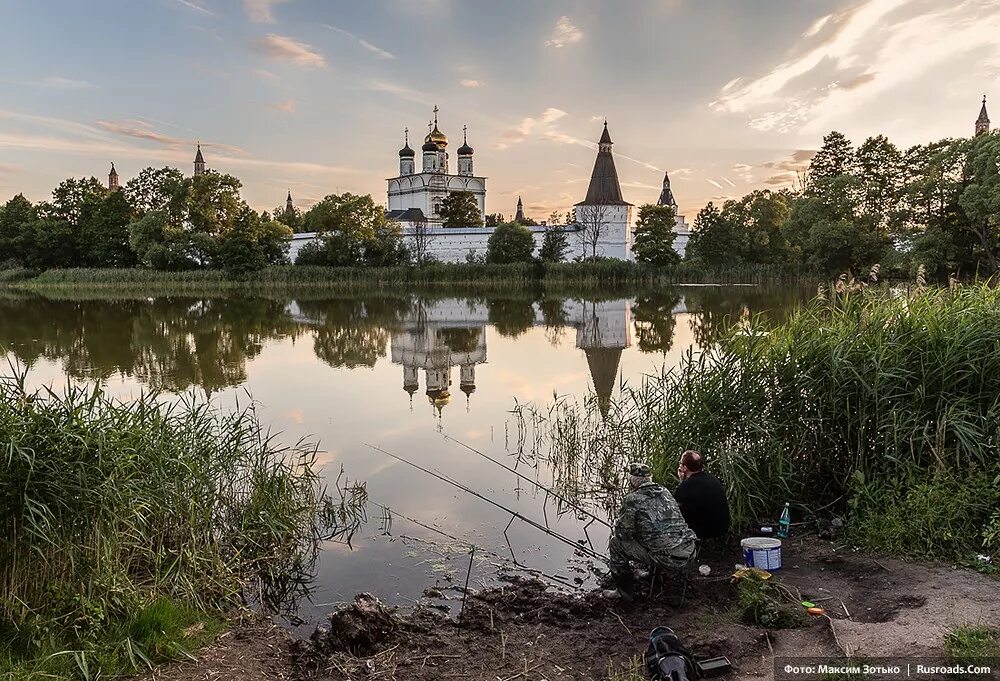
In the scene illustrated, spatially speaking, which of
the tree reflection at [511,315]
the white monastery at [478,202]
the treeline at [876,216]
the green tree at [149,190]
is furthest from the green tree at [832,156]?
the green tree at [149,190]

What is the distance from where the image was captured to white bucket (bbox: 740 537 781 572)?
5133 millimetres

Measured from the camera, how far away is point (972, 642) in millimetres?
3662

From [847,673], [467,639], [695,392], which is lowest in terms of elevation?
[467,639]

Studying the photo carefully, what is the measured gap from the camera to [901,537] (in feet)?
17.2

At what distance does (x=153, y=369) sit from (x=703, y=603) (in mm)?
12909

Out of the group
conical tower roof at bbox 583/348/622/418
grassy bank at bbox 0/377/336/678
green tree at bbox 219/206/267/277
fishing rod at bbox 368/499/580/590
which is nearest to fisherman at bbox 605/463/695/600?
fishing rod at bbox 368/499/580/590

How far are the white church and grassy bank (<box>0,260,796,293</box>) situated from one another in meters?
8.90

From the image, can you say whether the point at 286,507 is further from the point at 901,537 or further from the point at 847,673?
the point at 901,537

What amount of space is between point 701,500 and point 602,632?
4.23ft

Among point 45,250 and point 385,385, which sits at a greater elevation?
point 45,250

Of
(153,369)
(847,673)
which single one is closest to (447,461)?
(847,673)

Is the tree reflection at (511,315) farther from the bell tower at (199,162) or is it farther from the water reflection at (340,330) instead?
the bell tower at (199,162)

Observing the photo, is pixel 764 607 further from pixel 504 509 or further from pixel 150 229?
pixel 150 229

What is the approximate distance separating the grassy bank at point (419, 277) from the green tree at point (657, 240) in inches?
46.4
